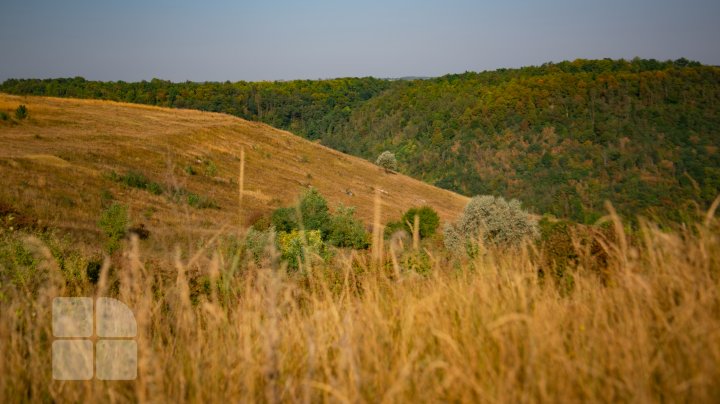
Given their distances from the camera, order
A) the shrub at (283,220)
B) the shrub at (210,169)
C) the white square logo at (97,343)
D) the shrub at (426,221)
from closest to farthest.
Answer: the white square logo at (97,343), the shrub at (283,220), the shrub at (426,221), the shrub at (210,169)

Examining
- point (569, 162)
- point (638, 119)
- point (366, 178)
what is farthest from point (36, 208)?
point (638, 119)

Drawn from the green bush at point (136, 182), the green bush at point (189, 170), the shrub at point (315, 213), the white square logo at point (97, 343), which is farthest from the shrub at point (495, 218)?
the white square logo at point (97, 343)

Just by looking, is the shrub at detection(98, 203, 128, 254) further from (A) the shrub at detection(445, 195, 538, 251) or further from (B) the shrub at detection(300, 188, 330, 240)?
(A) the shrub at detection(445, 195, 538, 251)

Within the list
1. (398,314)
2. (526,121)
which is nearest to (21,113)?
(398,314)

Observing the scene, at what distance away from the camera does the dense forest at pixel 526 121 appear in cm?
10288

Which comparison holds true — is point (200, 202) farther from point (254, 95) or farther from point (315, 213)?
point (254, 95)

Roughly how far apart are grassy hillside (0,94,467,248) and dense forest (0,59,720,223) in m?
55.4

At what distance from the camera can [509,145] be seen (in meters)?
130

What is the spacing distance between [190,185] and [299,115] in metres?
128

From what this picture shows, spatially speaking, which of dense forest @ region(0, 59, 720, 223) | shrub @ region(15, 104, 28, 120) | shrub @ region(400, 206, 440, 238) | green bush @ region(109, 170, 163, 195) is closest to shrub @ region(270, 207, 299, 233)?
green bush @ region(109, 170, 163, 195)

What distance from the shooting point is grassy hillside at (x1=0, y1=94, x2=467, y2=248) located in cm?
2197

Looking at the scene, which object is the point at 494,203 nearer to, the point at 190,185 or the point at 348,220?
the point at 348,220

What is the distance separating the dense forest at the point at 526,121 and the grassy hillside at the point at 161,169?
55.4 metres

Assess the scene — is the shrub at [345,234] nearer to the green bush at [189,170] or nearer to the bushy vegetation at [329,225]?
the bushy vegetation at [329,225]
